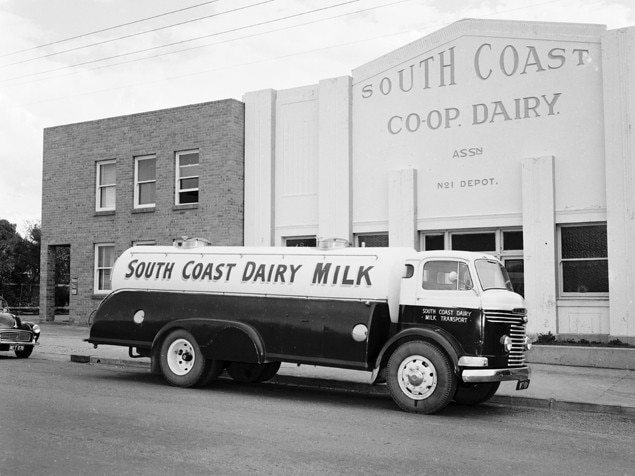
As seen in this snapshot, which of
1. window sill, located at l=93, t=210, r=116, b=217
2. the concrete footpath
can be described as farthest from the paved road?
window sill, located at l=93, t=210, r=116, b=217

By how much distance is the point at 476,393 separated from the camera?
11.1m

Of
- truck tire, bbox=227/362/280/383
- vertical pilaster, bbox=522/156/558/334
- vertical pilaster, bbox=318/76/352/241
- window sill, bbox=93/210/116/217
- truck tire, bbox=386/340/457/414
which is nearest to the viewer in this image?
truck tire, bbox=386/340/457/414

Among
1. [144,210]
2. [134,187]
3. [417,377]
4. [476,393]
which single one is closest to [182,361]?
[417,377]

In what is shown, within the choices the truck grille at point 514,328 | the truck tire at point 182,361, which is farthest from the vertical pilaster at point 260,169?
the truck grille at point 514,328

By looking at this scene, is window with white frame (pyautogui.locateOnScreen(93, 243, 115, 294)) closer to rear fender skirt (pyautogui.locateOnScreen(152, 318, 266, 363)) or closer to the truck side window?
rear fender skirt (pyautogui.locateOnScreen(152, 318, 266, 363))

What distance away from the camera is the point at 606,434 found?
9.12 metres

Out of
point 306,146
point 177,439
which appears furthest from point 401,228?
point 177,439

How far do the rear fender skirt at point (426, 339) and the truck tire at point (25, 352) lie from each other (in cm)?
952

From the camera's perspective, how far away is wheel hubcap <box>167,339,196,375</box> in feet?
40.6

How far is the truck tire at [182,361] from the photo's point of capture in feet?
39.9

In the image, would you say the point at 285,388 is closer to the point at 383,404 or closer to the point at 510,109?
the point at 383,404

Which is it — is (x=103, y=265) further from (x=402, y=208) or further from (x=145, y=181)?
(x=402, y=208)

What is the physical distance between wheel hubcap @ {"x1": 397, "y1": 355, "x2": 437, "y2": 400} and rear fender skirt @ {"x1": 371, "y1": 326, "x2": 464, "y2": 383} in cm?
29

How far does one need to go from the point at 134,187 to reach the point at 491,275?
15.9 meters
